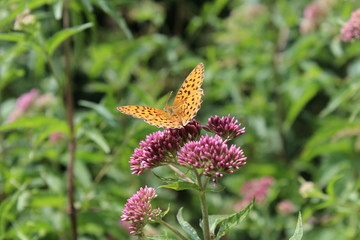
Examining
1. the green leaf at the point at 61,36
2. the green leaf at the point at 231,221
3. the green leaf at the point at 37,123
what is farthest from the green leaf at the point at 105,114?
the green leaf at the point at 231,221

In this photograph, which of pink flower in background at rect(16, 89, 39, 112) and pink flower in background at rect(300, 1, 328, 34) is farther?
pink flower in background at rect(300, 1, 328, 34)

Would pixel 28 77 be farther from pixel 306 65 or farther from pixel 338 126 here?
pixel 338 126

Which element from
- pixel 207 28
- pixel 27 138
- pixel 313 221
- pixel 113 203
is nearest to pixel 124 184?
pixel 27 138

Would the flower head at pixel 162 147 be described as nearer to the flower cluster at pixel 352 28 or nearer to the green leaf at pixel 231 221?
the green leaf at pixel 231 221

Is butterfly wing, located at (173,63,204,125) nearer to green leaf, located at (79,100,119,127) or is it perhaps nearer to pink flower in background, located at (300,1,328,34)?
green leaf, located at (79,100,119,127)

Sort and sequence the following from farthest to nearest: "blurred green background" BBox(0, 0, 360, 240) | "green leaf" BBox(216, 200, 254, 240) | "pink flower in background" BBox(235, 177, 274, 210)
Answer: "pink flower in background" BBox(235, 177, 274, 210)
"blurred green background" BBox(0, 0, 360, 240)
"green leaf" BBox(216, 200, 254, 240)

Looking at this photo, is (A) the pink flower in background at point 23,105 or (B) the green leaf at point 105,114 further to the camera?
(A) the pink flower in background at point 23,105

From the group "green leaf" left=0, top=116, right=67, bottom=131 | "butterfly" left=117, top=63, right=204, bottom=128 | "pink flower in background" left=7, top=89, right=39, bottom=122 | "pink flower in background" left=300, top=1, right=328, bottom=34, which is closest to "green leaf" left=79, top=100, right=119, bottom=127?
"green leaf" left=0, top=116, right=67, bottom=131

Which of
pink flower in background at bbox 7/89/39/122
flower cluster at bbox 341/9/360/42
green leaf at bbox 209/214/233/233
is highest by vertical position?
flower cluster at bbox 341/9/360/42
